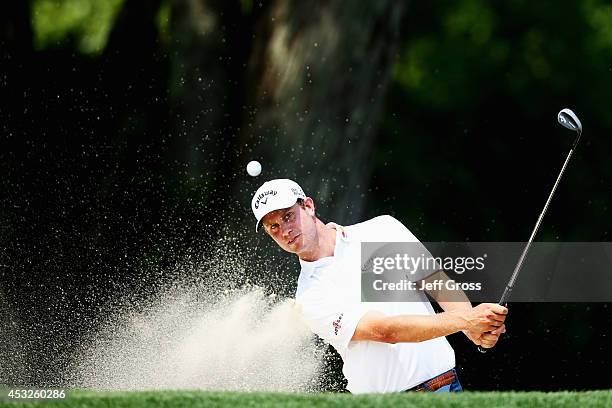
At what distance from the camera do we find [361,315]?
270cm

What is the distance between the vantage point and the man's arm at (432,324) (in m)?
2.57

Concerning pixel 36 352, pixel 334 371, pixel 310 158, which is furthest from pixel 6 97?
pixel 334 371

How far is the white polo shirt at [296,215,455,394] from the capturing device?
8.96 feet

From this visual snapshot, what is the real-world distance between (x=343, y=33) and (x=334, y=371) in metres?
1.19

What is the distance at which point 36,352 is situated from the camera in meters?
3.79

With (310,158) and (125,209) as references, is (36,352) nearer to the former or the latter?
(125,209)

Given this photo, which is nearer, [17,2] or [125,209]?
[125,209]

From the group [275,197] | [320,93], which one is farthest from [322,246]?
[320,93]

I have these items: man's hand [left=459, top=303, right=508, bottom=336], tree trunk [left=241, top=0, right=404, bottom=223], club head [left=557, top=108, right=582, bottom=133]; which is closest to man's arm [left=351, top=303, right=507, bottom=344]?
man's hand [left=459, top=303, right=508, bottom=336]

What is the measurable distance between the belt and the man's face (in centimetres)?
45

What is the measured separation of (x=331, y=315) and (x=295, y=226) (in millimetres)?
258

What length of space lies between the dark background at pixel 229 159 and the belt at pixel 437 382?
2.80 feet

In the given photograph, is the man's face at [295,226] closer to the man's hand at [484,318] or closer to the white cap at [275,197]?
the white cap at [275,197]

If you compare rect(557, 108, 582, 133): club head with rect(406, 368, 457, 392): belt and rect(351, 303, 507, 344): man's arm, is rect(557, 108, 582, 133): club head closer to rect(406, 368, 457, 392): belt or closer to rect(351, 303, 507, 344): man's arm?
rect(351, 303, 507, 344): man's arm
